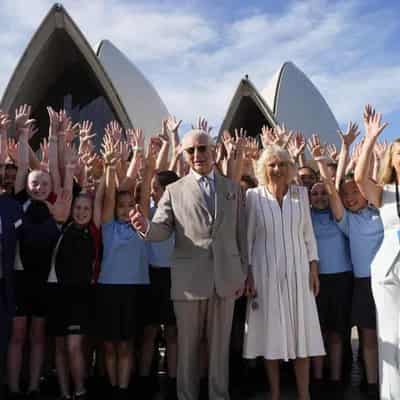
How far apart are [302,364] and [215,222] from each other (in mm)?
1006

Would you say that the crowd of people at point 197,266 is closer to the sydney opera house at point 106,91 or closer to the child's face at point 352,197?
the child's face at point 352,197

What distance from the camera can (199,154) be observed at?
10.4 ft

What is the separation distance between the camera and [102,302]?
12.0 ft

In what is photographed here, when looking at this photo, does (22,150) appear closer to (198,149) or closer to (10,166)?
(10,166)

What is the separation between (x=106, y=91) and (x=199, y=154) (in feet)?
39.7

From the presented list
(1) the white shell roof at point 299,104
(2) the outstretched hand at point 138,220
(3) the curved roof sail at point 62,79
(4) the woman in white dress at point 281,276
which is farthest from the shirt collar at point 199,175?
(1) the white shell roof at point 299,104

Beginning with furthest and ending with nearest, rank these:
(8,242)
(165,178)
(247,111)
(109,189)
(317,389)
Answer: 1. (247,111)
2. (165,178)
3. (109,189)
4. (317,389)
5. (8,242)

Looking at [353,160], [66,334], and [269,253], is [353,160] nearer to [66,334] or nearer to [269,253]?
[269,253]

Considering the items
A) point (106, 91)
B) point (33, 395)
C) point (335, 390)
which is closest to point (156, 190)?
point (33, 395)

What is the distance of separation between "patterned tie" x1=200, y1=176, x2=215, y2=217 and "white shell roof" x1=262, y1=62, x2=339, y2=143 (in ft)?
53.0

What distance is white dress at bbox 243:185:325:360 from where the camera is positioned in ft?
10.2

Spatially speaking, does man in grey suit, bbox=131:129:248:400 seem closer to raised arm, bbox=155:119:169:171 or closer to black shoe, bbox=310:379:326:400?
black shoe, bbox=310:379:326:400

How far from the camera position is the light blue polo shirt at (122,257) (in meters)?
3.66

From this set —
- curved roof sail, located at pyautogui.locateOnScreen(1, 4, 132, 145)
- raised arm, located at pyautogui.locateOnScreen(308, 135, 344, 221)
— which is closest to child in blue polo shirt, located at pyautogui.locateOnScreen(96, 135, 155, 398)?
raised arm, located at pyautogui.locateOnScreen(308, 135, 344, 221)
